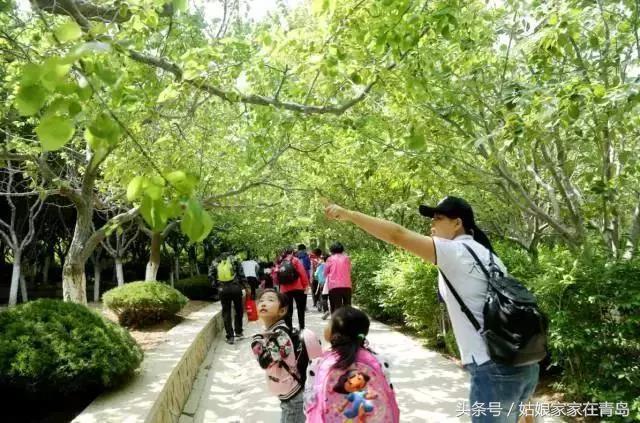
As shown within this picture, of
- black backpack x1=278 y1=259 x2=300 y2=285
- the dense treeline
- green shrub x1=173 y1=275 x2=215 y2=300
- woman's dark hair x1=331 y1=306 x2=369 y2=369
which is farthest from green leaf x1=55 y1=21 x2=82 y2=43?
green shrub x1=173 y1=275 x2=215 y2=300

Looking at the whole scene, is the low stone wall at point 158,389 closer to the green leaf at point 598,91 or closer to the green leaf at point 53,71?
the green leaf at point 53,71

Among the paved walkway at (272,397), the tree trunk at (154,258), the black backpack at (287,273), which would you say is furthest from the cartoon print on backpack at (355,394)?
the tree trunk at (154,258)

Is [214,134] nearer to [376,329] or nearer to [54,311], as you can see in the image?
[376,329]

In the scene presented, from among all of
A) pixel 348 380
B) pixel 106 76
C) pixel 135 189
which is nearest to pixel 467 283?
pixel 348 380

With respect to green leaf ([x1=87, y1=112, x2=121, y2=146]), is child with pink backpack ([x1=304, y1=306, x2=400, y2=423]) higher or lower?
lower

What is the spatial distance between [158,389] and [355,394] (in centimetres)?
338

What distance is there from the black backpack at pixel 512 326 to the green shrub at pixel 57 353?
415 centimetres

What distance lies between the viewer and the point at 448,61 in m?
6.26

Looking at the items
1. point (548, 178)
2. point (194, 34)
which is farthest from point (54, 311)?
point (548, 178)

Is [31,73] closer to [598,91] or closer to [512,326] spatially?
[512,326]

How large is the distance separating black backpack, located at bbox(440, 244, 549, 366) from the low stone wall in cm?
307

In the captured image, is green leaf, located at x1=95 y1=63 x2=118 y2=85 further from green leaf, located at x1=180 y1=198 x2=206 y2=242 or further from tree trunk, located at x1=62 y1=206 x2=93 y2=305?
tree trunk, located at x1=62 y1=206 x2=93 y2=305

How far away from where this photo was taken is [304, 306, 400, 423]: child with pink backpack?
8.64 feet

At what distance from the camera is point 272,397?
632 cm
